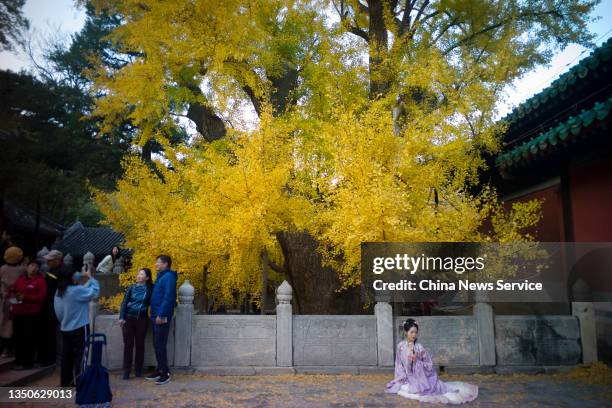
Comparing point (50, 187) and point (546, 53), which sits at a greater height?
point (546, 53)

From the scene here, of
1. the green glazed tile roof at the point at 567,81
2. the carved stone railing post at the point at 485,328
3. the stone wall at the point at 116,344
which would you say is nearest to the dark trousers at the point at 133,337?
the stone wall at the point at 116,344

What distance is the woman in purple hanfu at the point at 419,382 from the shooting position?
584 cm

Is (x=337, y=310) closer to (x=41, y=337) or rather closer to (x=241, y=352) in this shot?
(x=241, y=352)

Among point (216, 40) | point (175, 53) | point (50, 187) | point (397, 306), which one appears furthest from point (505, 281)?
point (50, 187)

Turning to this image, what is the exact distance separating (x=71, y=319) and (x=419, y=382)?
4632mm

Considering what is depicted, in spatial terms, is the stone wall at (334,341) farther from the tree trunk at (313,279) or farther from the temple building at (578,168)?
the temple building at (578,168)

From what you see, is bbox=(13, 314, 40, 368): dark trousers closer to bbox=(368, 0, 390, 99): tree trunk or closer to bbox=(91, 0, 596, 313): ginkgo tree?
bbox=(91, 0, 596, 313): ginkgo tree

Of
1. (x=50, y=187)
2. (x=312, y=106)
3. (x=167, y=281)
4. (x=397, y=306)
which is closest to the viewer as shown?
(x=167, y=281)

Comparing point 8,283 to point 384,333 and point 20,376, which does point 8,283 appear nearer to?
point 20,376

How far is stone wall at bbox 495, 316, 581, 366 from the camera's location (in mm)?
7438

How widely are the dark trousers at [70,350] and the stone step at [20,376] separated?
3.46 ft

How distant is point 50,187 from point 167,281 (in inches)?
324

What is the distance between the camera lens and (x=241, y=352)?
7.41 meters

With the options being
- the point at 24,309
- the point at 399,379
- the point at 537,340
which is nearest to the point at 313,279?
the point at 399,379
